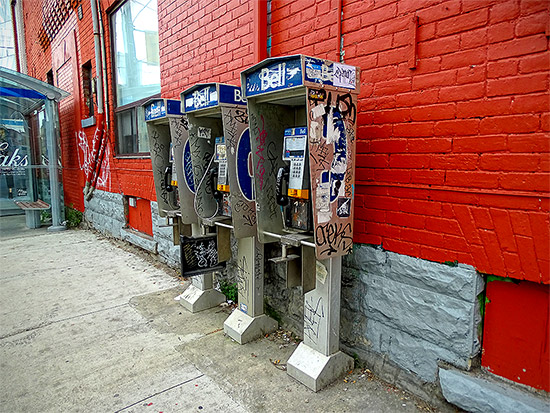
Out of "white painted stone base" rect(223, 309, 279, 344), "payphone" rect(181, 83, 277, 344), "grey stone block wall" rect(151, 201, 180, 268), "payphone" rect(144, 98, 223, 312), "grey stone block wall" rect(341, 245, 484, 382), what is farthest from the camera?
"grey stone block wall" rect(151, 201, 180, 268)

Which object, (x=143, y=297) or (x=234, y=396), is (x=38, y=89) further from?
(x=234, y=396)

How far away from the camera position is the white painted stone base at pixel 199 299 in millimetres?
3748

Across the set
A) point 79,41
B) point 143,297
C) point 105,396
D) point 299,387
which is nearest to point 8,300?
point 143,297

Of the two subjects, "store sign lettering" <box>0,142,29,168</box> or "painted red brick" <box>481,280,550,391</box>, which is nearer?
"painted red brick" <box>481,280,550,391</box>

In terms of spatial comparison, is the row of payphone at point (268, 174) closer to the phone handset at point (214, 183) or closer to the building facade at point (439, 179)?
the phone handset at point (214, 183)

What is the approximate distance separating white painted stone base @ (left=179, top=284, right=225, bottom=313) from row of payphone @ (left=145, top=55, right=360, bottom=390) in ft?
0.08

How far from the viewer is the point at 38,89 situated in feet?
24.8

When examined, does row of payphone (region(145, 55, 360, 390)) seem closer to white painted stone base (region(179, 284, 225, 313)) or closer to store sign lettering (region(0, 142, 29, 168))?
white painted stone base (region(179, 284, 225, 313))

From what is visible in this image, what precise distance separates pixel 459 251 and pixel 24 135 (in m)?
9.45

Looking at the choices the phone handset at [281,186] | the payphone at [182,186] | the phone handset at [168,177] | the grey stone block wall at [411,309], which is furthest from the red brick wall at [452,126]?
the phone handset at [168,177]

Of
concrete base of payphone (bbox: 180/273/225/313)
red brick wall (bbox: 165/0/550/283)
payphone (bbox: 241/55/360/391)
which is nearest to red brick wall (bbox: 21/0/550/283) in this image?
red brick wall (bbox: 165/0/550/283)

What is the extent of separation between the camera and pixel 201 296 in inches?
148

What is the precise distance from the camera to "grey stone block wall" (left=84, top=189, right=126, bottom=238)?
22.1ft

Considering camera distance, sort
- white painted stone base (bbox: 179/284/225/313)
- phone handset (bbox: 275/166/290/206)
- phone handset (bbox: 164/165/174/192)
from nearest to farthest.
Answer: phone handset (bbox: 275/166/290/206) < white painted stone base (bbox: 179/284/225/313) < phone handset (bbox: 164/165/174/192)
